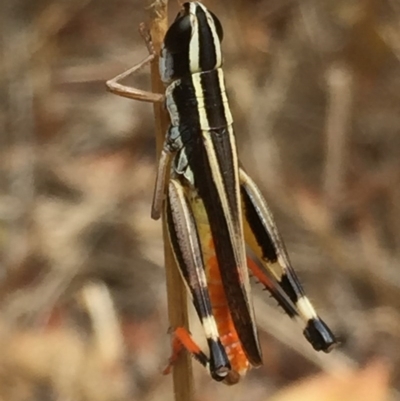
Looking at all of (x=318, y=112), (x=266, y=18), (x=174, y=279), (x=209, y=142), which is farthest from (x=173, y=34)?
(x=266, y=18)

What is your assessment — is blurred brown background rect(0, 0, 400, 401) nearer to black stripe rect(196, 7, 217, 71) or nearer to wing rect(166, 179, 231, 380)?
wing rect(166, 179, 231, 380)

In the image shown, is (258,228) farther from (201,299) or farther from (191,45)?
(191,45)

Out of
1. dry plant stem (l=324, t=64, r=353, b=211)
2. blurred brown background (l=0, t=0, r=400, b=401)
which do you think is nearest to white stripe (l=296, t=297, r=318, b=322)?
blurred brown background (l=0, t=0, r=400, b=401)

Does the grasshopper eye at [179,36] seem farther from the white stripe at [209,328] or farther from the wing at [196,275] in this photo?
the white stripe at [209,328]

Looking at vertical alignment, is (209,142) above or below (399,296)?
above

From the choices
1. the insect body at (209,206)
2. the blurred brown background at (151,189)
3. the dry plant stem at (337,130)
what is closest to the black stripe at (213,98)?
the insect body at (209,206)

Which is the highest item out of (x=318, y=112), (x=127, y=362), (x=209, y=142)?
(x=209, y=142)

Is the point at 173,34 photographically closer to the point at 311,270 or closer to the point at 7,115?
the point at 311,270
